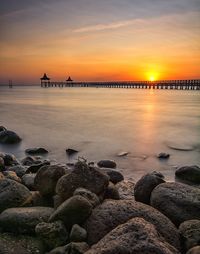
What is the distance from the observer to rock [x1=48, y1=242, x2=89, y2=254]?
142 inches

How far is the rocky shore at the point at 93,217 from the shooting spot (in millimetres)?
3354

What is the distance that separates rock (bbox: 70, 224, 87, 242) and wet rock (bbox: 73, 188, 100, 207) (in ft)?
1.58

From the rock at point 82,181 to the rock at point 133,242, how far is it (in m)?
1.53

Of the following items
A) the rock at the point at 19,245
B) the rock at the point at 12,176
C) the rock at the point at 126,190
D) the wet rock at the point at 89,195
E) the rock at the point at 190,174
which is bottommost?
the rock at the point at 190,174

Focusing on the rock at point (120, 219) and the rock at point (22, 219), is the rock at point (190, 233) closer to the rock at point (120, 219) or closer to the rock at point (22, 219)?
the rock at point (120, 219)

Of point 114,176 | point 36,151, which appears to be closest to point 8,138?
point 36,151

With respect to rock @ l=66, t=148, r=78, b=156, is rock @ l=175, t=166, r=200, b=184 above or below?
above

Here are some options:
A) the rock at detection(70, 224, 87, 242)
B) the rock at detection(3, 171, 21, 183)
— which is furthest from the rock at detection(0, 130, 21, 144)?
the rock at detection(70, 224, 87, 242)

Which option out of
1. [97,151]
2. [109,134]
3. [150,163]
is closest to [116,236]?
[150,163]

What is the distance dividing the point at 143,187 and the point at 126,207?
1.27 meters

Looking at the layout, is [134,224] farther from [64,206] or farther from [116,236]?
[64,206]

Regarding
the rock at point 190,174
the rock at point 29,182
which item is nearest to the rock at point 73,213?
the rock at point 29,182

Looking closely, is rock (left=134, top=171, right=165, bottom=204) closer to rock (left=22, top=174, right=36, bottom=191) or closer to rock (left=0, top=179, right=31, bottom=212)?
rock (left=0, top=179, right=31, bottom=212)

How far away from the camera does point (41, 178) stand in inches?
212
